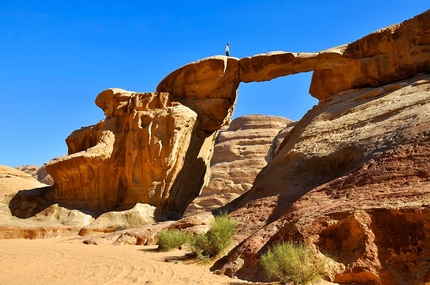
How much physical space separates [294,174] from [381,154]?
3177mm

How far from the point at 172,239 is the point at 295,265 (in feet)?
19.0

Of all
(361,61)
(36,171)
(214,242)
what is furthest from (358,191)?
(36,171)

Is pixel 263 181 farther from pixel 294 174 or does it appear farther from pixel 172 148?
pixel 172 148

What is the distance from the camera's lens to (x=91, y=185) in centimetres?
2184

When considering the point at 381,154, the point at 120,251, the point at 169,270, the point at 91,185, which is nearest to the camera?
the point at 169,270

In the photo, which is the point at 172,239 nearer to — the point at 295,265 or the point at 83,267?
the point at 83,267

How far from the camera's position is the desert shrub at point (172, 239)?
37.9ft

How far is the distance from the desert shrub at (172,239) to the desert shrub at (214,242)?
4.97ft

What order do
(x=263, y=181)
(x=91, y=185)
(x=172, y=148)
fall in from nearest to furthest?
1. (x=263, y=181)
2. (x=172, y=148)
3. (x=91, y=185)

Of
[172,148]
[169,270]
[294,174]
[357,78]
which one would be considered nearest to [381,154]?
[294,174]

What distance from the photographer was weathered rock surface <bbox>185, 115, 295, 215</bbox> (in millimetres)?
33969

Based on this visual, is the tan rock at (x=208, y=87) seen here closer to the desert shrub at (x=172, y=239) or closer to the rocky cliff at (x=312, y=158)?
the rocky cliff at (x=312, y=158)

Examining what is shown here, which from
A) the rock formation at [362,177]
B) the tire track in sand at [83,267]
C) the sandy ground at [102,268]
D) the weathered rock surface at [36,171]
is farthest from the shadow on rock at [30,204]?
the weathered rock surface at [36,171]

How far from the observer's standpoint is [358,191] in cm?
855
